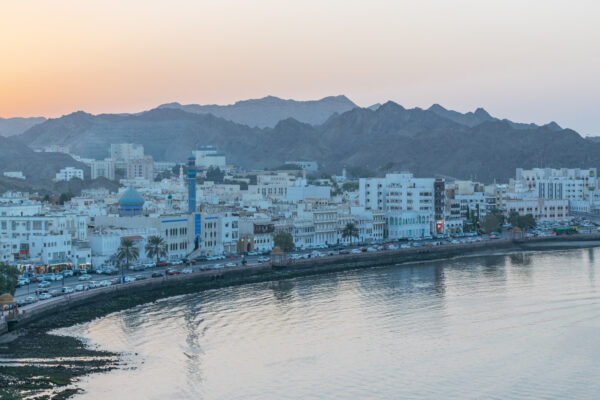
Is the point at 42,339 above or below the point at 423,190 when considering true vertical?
below

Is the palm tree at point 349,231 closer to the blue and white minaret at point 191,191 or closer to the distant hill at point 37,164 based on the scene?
the blue and white minaret at point 191,191

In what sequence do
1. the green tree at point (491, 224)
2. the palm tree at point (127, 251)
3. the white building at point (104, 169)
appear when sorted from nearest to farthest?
the palm tree at point (127, 251) → the green tree at point (491, 224) → the white building at point (104, 169)

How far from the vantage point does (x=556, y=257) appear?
5988 cm

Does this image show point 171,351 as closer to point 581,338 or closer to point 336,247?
point 581,338

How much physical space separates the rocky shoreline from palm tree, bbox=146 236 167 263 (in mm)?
4257

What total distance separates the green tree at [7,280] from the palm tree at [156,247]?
11449 mm

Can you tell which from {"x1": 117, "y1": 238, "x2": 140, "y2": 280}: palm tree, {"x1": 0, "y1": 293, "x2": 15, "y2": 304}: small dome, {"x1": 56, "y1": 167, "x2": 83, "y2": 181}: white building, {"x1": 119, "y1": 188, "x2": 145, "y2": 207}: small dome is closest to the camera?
{"x1": 0, "y1": 293, "x2": 15, "y2": 304}: small dome

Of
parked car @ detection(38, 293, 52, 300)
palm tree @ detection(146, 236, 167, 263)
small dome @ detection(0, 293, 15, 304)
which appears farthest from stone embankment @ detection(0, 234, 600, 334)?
palm tree @ detection(146, 236, 167, 263)

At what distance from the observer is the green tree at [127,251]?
4631 centimetres

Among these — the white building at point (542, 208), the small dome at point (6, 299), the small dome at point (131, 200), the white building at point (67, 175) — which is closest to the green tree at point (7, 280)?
the small dome at point (6, 299)

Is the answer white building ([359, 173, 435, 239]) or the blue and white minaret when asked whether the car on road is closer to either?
the blue and white minaret

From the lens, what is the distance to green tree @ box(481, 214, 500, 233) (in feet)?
239

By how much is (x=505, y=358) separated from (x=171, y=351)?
10124mm

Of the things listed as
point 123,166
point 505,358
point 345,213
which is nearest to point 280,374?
point 505,358
